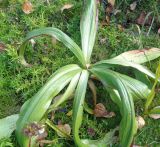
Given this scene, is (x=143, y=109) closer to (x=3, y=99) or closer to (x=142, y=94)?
(x=142, y=94)

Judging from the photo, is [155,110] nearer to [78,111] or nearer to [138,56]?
[138,56]

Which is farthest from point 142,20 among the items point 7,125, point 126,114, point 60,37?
point 7,125

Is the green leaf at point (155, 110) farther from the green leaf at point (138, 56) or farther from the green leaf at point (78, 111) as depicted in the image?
the green leaf at point (78, 111)

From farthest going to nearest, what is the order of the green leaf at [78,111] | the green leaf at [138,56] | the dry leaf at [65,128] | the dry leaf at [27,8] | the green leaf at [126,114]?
the dry leaf at [27,8]
the green leaf at [138,56]
the dry leaf at [65,128]
the green leaf at [78,111]
the green leaf at [126,114]

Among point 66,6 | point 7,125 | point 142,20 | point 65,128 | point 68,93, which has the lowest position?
point 65,128

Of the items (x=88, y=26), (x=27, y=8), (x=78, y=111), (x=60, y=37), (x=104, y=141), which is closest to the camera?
(x=78, y=111)

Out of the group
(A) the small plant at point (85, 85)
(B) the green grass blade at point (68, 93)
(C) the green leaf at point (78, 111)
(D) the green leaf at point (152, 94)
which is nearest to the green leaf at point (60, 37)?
(A) the small plant at point (85, 85)

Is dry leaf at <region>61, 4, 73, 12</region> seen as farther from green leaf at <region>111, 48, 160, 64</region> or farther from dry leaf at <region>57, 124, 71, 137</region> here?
dry leaf at <region>57, 124, 71, 137</region>

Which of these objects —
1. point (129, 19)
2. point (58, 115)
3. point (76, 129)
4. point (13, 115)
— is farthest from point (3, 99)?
point (129, 19)
